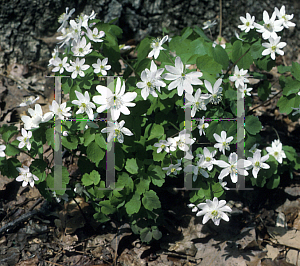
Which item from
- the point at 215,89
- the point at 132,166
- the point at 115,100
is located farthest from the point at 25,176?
the point at 215,89

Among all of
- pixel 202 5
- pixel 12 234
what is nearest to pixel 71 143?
pixel 12 234

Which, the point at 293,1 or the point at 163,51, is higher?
the point at 293,1

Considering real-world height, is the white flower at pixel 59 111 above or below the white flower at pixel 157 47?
below

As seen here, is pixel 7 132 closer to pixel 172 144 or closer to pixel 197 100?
Answer: pixel 172 144

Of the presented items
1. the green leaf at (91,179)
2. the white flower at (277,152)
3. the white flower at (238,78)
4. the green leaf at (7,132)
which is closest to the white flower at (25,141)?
the green leaf at (7,132)

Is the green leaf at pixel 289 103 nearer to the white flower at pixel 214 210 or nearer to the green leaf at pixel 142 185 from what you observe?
the white flower at pixel 214 210

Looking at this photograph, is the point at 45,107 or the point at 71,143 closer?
the point at 71,143

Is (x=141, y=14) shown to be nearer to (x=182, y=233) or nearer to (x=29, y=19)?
(x=29, y=19)
